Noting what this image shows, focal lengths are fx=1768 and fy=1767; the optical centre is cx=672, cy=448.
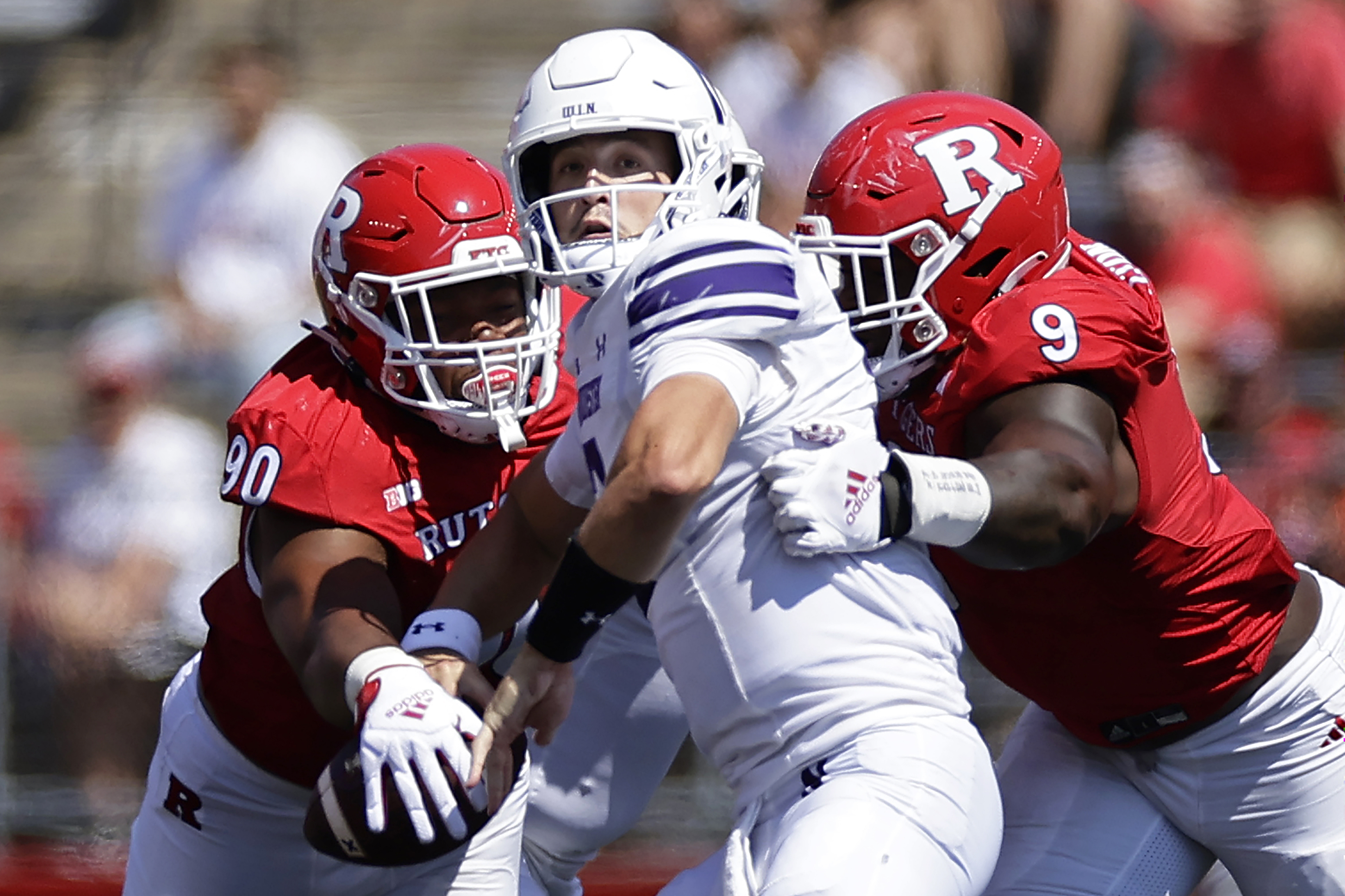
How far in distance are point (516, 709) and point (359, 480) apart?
2.36ft

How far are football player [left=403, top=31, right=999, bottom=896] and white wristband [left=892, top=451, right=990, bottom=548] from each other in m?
0.07

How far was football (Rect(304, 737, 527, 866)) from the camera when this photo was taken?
2.61 metres

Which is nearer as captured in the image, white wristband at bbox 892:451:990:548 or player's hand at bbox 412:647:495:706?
white wristband at bbox 892:451:990:548

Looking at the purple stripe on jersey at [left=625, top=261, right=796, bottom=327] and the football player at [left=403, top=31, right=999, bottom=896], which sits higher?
the purple stripe on jersey at [left=625, top=261, right=796, bottom=327]

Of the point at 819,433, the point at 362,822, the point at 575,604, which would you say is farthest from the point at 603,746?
the point at 819,433

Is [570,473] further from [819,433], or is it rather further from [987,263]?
[987,263]

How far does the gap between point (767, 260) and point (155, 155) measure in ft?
18.6

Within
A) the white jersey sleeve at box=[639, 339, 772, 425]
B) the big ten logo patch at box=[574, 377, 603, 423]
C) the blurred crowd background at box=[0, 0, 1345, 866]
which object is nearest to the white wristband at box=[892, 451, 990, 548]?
the white jersey sleeve at box=[639, 339, 772, 425]

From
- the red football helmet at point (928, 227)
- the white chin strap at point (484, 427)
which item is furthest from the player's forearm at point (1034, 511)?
the white chin strap at point (484, 427)

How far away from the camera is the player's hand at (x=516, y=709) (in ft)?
8.55

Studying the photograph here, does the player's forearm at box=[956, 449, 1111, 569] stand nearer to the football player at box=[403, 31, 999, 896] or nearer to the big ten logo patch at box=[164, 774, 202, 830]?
the football player at box=[403, 31, 999, 896]

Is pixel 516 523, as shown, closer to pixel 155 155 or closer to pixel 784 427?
pixel 784 427

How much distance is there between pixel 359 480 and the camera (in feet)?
10.4

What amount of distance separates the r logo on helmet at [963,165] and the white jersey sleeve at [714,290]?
58cm
